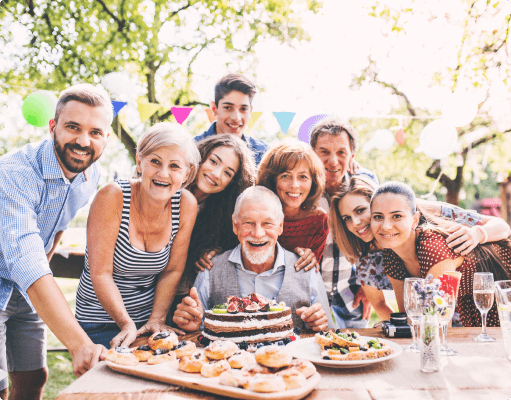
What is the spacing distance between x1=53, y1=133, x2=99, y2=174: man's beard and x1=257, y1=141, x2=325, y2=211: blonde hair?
4.27 feet

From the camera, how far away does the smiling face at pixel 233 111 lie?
464cm

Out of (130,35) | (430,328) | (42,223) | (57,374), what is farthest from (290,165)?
(130,35)

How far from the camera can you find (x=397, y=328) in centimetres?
260

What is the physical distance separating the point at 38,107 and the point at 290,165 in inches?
173

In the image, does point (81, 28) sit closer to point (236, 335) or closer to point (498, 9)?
point (498, 9)

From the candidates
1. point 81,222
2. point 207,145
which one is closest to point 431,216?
point 207,145

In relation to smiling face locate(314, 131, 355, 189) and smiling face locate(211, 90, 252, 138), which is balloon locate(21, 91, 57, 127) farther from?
smiling face locate(314, 131, 355, 189)

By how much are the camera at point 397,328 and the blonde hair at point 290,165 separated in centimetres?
123

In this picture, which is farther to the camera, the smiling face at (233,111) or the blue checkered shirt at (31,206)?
the smiling face at (233,111)

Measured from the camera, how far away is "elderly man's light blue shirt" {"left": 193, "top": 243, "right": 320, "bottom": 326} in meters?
3.07

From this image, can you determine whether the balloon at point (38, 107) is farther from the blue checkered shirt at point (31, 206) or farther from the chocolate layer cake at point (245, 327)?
the chocolate layer cake at point (245, 327)

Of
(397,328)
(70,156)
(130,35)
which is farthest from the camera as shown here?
(130,35)

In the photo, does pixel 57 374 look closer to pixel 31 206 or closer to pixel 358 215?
pixel 31 206

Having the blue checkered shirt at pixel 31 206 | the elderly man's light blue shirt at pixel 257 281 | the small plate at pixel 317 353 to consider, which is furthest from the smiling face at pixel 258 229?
the blue checkered shirt at pixel 31 206
